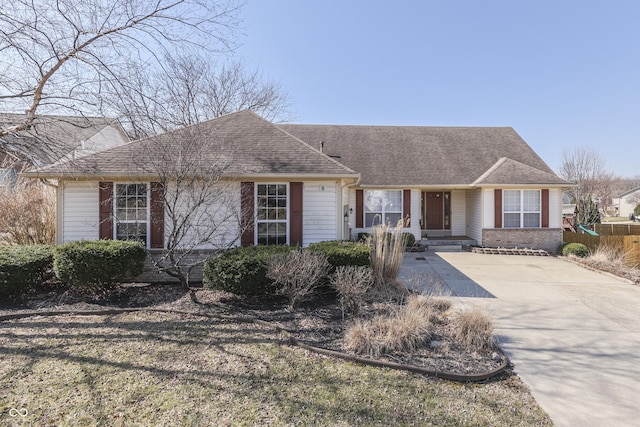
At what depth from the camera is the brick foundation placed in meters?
13.0

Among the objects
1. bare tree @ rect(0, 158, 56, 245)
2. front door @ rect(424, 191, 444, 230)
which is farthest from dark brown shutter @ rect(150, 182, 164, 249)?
front door @ rect(424, 191, 444, 230)

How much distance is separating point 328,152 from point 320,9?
23.0 ft

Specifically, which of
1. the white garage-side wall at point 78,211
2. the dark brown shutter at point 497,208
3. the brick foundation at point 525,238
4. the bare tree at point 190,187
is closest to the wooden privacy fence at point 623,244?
the brick foundation at point 525,238

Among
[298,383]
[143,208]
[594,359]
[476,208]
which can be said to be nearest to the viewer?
[298,383]

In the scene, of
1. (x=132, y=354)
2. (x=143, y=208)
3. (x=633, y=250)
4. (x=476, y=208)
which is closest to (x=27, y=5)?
(x=143, y=208)

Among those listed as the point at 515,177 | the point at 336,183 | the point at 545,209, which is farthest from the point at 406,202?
the point at 336,183

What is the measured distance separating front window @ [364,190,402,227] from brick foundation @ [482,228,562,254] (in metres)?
3.95

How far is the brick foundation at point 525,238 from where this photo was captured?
1301 centimetres

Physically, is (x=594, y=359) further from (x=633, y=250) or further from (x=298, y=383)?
(x=633, y=250)

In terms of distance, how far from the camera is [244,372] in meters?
3.64

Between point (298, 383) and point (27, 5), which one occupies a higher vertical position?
point (27, 5)

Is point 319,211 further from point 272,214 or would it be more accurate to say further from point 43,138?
point 43,138

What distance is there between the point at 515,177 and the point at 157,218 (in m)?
14.1

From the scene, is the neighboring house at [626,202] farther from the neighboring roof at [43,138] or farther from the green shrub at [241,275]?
the neighboring roof at [43,138]
